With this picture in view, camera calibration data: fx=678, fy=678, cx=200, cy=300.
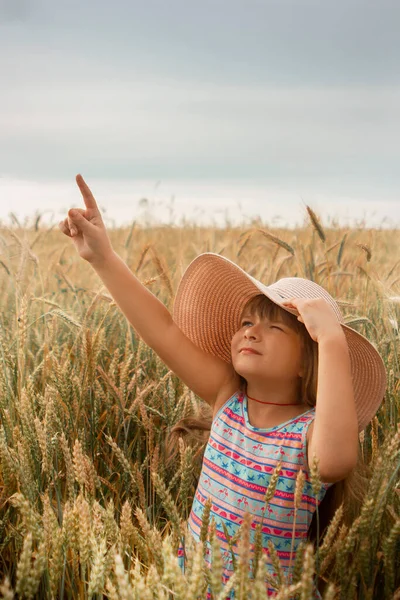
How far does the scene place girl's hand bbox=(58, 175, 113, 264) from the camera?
1648 millimetres

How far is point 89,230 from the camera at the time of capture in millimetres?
Answer: 1661

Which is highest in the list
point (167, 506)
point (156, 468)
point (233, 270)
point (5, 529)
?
point (233, 270)

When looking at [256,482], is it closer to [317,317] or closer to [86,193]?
[317,317]

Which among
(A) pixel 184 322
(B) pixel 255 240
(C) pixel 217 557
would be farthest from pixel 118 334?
(B) pixel 255 240

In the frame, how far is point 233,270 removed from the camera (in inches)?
67.3

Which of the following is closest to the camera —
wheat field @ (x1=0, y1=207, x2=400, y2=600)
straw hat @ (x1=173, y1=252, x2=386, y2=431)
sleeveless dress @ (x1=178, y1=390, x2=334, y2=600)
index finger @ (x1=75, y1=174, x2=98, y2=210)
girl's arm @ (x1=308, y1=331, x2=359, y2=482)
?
wheat field @ (x1=0, y1=207, x2=400, y2=600)

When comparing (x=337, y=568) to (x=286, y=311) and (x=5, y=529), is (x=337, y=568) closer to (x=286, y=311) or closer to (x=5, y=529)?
(x=286, y=311)

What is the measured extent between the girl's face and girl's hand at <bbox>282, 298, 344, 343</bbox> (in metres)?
0.10

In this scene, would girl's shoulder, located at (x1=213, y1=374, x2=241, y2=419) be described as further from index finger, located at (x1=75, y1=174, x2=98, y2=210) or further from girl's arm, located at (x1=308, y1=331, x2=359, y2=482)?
index finger, located at (x1=75, y1=174, x2=98, y2=210)

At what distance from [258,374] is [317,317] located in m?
0.19

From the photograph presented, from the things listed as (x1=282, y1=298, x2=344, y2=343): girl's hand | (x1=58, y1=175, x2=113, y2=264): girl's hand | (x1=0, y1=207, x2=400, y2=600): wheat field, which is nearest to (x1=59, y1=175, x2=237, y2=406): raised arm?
(x1=58, y1=175, x2=113, y2=264): girl's hand

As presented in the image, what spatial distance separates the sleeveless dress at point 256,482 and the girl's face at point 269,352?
0.11 metres

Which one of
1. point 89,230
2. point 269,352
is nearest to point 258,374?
point 269,352

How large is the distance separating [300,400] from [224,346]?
31 centimetres
